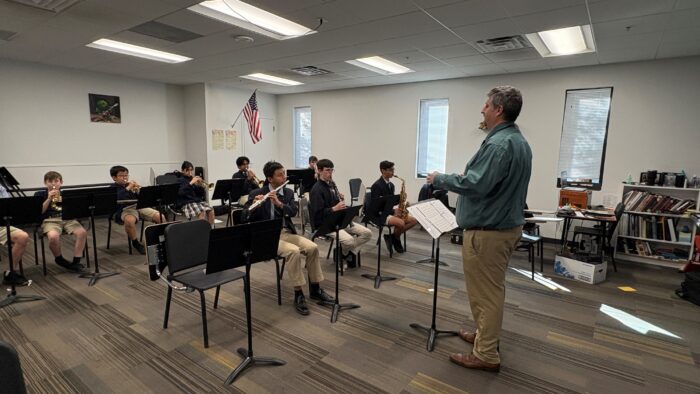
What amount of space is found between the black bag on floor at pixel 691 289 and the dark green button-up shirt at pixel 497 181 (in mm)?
3066

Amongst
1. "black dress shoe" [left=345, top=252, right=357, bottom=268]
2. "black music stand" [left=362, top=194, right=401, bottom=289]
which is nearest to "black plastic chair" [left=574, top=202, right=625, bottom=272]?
"black music stand" [left=362, top=194, right=401, bottom=289]

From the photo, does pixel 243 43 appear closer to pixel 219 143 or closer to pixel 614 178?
pixel 219 143

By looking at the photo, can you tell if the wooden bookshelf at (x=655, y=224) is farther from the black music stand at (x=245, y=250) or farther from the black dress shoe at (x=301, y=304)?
the black music stand at (x=245, y=250)

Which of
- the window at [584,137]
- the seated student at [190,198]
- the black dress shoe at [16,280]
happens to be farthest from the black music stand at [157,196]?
the window at [584,137]

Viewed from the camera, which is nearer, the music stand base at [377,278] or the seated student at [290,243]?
the seated student at [290,243]

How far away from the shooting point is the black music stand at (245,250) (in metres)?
2.26

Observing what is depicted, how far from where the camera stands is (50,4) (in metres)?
3.53

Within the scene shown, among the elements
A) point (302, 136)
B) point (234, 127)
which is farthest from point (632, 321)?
point (234, 127)

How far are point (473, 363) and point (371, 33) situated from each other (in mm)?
3548

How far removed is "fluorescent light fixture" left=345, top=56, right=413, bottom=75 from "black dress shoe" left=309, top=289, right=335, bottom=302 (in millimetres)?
3667

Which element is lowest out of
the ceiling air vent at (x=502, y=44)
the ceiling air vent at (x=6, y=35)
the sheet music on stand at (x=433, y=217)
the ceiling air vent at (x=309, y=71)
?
the sheet music on stand at (x=433, y=217)

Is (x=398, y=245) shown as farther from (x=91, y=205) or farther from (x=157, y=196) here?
(x=91, y=205)

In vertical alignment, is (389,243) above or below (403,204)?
below

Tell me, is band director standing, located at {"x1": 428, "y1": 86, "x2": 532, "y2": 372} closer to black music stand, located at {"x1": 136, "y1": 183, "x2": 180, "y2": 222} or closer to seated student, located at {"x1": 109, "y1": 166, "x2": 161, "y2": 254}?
black music stand, located at {"x1": 136, "y1": 183, "x2": 180, "y2": 222}
